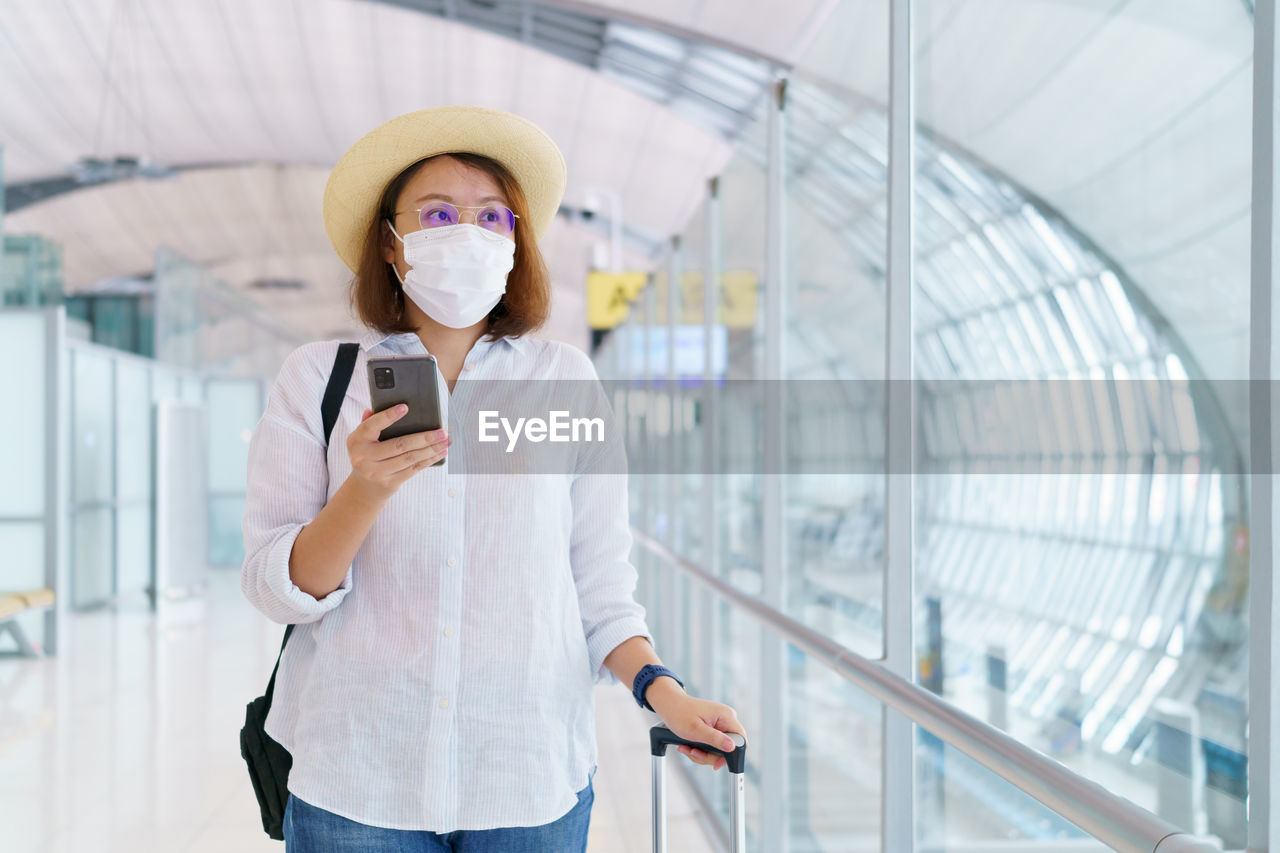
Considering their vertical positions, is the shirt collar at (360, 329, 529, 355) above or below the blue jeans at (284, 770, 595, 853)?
above

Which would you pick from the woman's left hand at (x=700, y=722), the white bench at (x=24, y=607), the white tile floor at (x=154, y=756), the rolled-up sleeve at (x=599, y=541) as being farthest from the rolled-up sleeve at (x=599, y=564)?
the white bench at (x=24, y=607)

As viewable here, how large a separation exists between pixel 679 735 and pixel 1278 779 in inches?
28.8

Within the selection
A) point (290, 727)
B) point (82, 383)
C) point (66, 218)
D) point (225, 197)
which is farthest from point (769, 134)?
point (66, 218)

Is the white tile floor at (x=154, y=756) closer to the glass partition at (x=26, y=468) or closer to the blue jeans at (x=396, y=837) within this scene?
the glass partition at (x=26, y=468)

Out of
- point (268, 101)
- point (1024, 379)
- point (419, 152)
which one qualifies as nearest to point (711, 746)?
point (419, 152)

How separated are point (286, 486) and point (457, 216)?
491 mm

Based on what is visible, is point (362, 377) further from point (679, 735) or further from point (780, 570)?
point (780, 570)

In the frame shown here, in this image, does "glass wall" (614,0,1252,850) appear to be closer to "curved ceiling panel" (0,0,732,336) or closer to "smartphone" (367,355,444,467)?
"smartphone" (367,355,444,467)

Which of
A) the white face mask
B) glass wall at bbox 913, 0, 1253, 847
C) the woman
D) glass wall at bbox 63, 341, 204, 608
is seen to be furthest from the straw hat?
glass wall at bbox 63, 341, 204, 608

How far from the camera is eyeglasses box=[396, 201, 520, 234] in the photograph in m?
1.67

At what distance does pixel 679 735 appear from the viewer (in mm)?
1501

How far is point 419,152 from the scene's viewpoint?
5.57 ft

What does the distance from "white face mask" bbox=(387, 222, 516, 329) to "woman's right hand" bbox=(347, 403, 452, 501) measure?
12.1 inches

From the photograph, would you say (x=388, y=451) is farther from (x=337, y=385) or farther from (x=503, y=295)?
(x=503, y=295)
